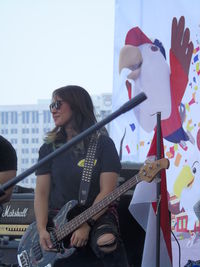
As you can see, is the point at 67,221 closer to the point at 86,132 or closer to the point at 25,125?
the point at 86,132

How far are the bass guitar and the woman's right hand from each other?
2 centimetres

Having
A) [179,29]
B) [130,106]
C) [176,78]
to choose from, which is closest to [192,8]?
[179,29]

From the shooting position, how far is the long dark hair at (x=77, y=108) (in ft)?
9.46

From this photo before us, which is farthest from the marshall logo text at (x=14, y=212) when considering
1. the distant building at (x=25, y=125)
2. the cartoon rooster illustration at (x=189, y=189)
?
the distant building at (x=25, y=125)

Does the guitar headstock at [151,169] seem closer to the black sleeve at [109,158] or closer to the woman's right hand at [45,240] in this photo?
the black sleeve at [109,158]

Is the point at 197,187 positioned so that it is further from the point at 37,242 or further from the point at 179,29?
the point at 37,242

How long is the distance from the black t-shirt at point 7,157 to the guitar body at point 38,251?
39 centimetres

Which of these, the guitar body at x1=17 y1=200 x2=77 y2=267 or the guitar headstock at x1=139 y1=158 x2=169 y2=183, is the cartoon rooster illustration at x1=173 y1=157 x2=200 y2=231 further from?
the guitar body at x1=17 y1=200 x2=77 y2=267

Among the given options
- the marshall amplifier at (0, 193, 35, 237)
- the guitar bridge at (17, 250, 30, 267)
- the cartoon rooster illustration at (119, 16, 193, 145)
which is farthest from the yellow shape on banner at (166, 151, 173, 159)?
the guitar bridge at (17, 250, 30, 267)

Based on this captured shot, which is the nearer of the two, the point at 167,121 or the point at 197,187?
the point at 197,187

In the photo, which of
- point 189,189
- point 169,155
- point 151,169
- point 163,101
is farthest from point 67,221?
point 163,101

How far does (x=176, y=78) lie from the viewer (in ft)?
14.1

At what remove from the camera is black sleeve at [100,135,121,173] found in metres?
2.70

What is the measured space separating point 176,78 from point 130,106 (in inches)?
104
